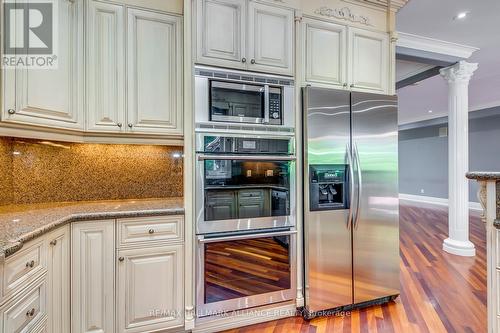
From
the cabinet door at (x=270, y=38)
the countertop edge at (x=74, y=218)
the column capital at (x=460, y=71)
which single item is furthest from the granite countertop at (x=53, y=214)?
the column capital at (x=460, y=71)

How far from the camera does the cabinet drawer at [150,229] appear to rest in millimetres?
1782

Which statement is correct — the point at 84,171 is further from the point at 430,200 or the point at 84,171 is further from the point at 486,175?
the point at 430,200

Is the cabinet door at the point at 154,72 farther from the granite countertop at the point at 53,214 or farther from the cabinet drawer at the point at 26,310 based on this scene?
the cabinet drawer at the point at 26,310

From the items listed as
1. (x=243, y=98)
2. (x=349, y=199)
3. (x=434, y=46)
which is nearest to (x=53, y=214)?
(x=243, y=98)

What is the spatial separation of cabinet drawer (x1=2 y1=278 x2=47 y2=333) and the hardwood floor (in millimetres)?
1292

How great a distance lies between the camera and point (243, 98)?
2.06 m

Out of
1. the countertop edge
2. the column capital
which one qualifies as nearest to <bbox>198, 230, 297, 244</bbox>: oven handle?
the countertop edge

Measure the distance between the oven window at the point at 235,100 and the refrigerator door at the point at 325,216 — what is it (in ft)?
1.28

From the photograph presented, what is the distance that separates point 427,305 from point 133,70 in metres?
3.17

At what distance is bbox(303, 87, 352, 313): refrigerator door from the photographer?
84.4 inches

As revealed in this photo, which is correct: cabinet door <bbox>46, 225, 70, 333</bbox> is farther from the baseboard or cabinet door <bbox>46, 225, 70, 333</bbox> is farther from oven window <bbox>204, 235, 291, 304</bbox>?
the baseboard

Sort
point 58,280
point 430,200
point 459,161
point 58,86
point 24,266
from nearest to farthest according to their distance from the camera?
point 24,266 → point 58,280 → point 58,86 → point 459,161 → point 430,200

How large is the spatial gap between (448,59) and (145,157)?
13.6 ft

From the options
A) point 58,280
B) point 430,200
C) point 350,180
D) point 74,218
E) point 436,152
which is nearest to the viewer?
point 58,280
